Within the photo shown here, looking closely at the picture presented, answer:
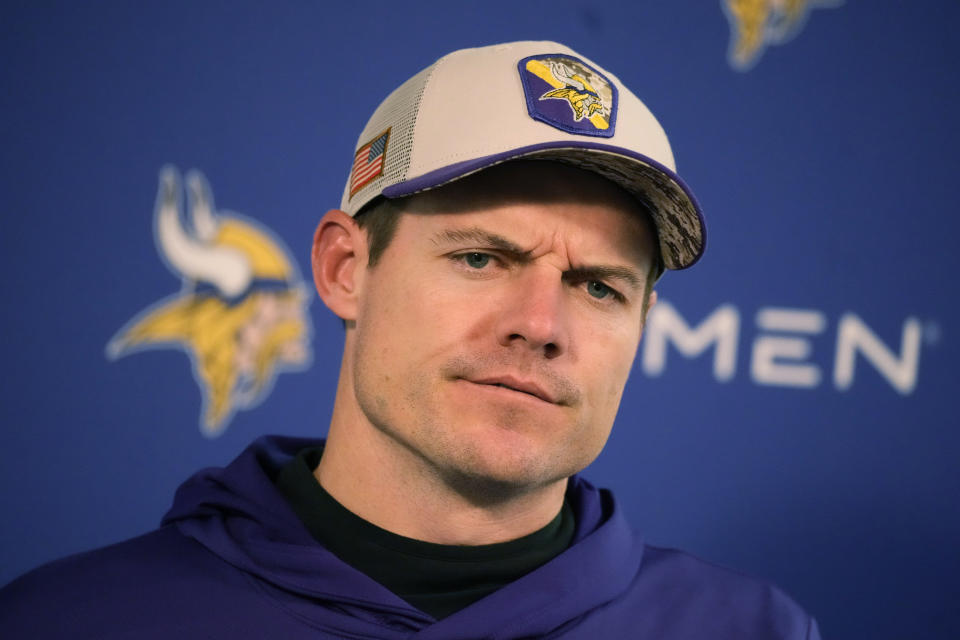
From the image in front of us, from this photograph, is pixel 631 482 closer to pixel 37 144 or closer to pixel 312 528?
pixel 312 528

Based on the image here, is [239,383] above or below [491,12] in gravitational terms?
below

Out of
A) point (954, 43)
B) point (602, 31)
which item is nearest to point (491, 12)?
point (602, 31)

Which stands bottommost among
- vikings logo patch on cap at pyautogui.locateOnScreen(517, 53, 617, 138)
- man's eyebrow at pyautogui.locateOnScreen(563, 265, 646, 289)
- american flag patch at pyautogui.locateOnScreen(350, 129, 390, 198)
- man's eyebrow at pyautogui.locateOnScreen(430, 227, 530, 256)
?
man's eyebrow at pyautogui.locateOnScreen(563, 265, 646, 289)

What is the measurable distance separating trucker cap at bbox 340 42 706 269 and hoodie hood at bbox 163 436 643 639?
0.31 meters

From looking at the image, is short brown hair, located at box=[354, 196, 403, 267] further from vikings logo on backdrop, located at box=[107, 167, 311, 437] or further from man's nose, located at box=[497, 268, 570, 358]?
vikings logo on backdrop, located at box=[107, 167, 311, 437]

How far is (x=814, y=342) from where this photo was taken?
1622 mm

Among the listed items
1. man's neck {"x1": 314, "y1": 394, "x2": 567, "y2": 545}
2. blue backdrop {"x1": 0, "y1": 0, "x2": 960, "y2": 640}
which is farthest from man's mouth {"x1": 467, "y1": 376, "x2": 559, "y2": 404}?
blue backdrop {"x1": 0, "y1": 0, "x2": 960, "y2": 640}

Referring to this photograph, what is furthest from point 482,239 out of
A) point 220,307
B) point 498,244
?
point 220,307

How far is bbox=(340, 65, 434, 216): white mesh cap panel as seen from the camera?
0.94 m

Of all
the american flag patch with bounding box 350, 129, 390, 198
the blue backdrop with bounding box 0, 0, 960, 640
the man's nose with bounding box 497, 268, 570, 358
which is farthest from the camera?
the blue backdrop with bounding box 0, 0, 960, 640

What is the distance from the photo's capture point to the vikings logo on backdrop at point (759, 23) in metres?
1.65

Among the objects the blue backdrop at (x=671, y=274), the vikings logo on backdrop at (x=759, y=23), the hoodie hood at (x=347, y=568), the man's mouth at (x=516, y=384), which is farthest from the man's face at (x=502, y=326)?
the vikings logo on backdrop at (x=759, y=23)

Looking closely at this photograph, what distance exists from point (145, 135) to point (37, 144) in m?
0.18

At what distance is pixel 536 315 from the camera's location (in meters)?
0.88
